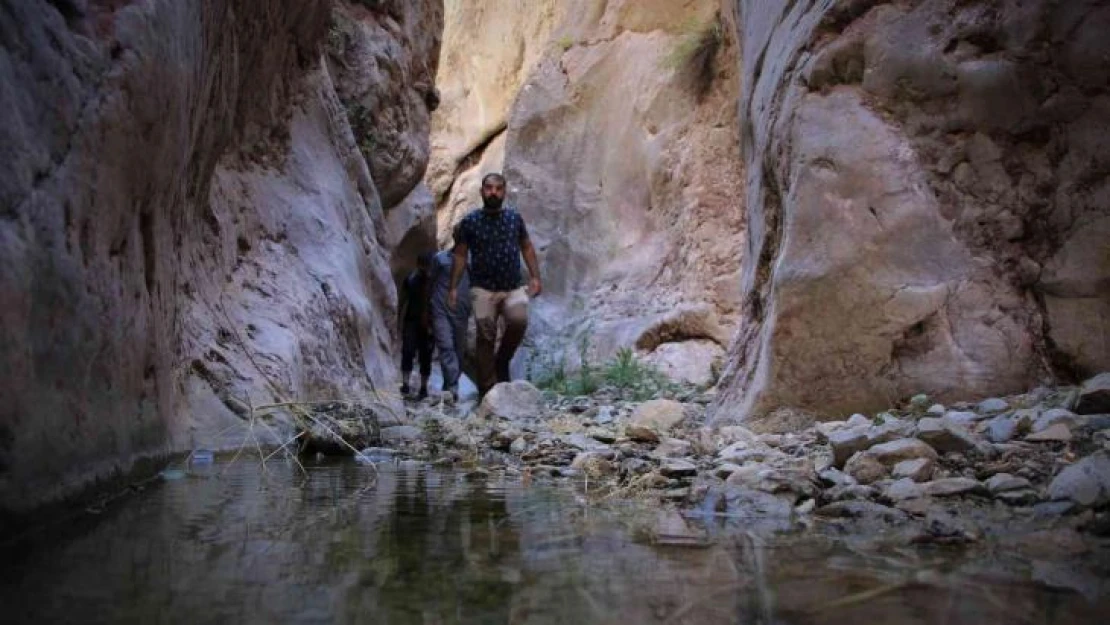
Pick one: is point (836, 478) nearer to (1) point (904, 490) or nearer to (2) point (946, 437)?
(1) point (904, 490)

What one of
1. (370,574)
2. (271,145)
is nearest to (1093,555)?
(370,574)

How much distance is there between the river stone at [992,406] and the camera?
3.44m

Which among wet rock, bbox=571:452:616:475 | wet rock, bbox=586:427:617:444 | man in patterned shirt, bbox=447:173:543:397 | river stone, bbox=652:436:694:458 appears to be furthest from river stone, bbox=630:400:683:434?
man in patterned shirt, bbox=447:173:543:397

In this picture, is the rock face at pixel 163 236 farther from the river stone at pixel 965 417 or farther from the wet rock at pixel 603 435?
the river stone at pixel 965 417

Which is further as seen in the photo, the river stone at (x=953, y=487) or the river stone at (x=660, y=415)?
the river stone at (x=660, y=415)

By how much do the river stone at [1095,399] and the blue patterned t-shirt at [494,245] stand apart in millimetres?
5260

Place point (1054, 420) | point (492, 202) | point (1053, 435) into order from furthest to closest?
point (492, 202) → point (1054, 420) → point (1053, 435)

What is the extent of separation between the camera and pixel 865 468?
8.27 feet

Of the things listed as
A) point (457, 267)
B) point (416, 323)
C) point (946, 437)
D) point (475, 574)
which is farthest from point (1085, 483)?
point (416, 323)

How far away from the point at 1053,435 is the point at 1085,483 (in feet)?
2.35

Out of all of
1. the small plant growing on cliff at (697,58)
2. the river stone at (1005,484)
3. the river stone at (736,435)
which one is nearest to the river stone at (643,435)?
the river stone at (736,435)

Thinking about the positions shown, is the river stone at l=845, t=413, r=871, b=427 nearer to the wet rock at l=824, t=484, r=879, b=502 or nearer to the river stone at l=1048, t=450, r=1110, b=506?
the wet rock at l=824, t=484, r=879, b=502

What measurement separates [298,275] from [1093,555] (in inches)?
203

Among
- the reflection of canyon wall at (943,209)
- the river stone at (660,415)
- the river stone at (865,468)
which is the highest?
the reflection of canyon wall at (943,209)
